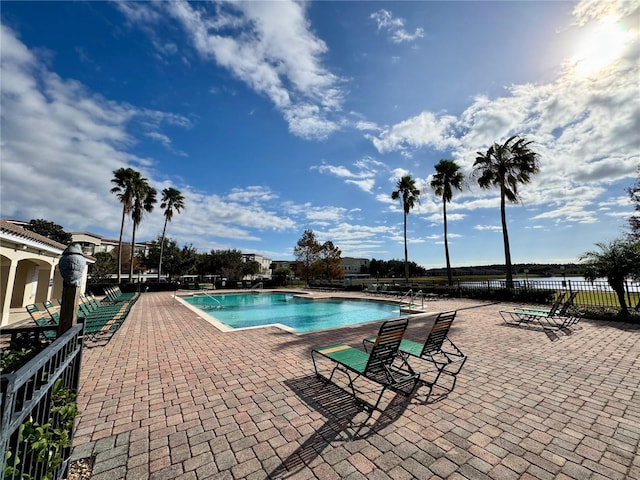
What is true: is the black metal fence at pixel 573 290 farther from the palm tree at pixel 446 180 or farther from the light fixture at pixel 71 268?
the light fixture at pixel 71 268

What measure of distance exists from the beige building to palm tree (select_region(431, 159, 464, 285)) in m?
24.2

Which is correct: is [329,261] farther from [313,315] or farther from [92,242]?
[92,242]

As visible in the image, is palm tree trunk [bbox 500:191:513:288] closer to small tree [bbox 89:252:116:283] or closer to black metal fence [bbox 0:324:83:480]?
black metal fence [bbox 0:324:83:480]

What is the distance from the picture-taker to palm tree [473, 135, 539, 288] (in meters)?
17.4

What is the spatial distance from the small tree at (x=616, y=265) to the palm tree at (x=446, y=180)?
38.0ft

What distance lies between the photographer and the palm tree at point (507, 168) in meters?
17.4

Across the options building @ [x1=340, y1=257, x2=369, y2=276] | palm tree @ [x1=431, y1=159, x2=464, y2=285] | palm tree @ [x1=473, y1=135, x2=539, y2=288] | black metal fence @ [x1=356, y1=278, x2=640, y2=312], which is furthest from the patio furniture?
building @ [x1=340, y1=257, x2=369, y2=276]

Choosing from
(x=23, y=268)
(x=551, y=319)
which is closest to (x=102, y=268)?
(x=23, y=268)

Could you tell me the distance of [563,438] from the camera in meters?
2.97

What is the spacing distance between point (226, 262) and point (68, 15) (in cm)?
4863

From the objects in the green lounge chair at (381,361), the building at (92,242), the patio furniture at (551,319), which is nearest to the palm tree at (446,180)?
the patio furniture at (551,319)

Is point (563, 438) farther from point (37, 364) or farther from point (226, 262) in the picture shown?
point (226, 262)

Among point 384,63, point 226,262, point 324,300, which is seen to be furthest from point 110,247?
point 384,63

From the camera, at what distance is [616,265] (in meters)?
10.2
